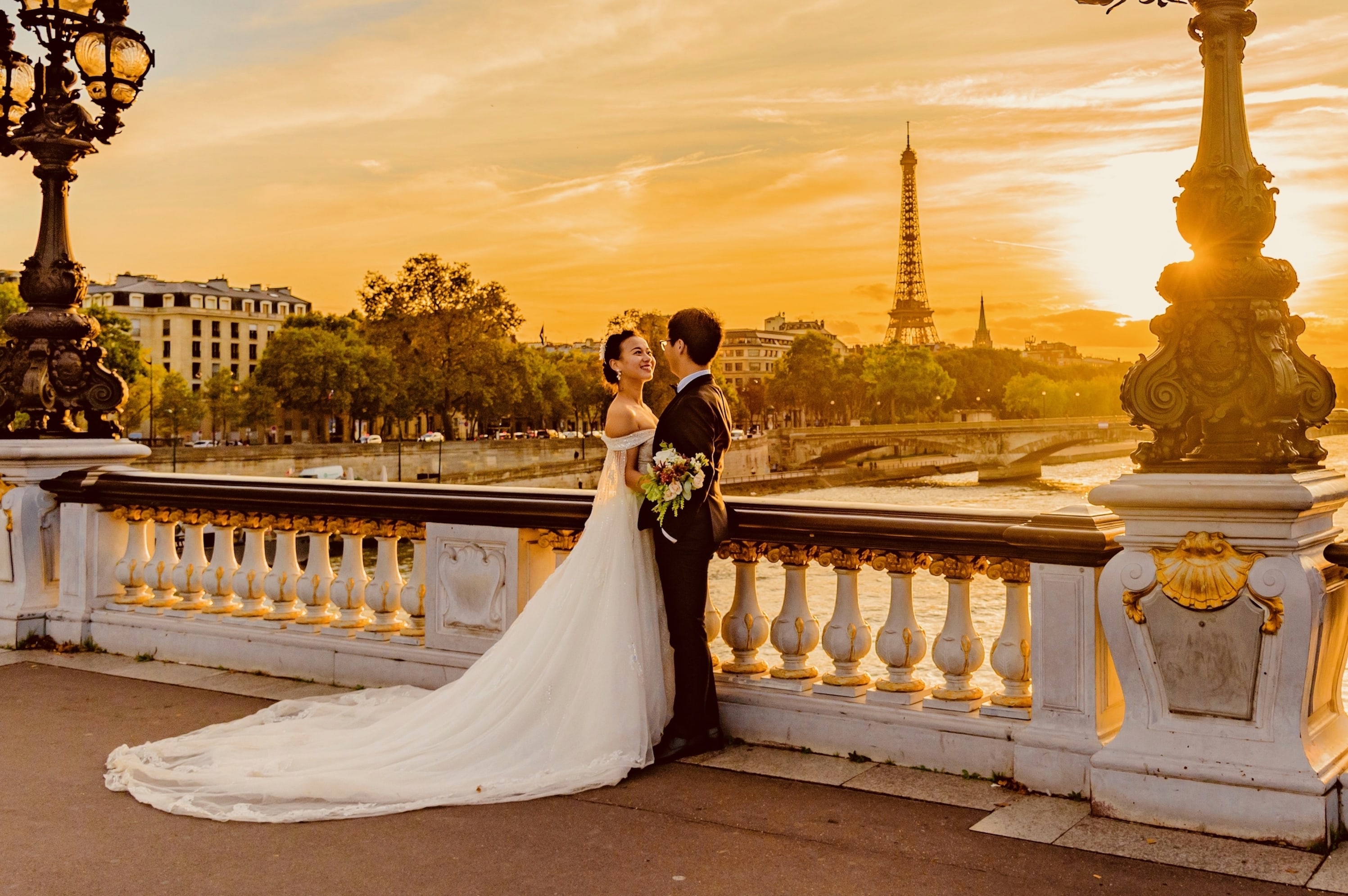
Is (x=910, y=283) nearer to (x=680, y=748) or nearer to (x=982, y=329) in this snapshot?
(x=982, y=329)

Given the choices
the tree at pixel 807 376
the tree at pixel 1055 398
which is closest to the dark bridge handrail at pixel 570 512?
the tree at pixel 807 376

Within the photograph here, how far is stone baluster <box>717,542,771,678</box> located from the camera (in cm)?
518

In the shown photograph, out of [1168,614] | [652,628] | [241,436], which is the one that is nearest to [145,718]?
[652,628]

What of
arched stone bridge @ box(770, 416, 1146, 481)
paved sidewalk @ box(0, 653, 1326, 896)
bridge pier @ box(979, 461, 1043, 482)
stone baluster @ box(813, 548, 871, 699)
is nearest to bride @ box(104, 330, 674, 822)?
paved sidewalk @ box(0, 653, 1326, 896)

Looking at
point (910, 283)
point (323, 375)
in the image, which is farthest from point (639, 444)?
point (910, 283)

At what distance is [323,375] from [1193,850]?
225ft

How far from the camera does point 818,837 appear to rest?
157 inches

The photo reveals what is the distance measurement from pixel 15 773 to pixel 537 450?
193 feet

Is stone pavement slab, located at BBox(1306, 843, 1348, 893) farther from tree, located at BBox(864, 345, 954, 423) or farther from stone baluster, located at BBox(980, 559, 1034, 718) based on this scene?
tree, located at BBox(864, 345, 954, 423)

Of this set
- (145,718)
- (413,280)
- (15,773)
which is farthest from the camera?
(413,280)

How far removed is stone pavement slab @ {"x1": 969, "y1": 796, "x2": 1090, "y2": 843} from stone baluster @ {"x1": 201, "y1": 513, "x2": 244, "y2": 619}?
4519 mm

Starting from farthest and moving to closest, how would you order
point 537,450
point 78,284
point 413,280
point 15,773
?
point 537,450 → point 413,280 → point 78,284 → point 15,773

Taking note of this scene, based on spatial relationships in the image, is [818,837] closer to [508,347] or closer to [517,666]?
[517,666]

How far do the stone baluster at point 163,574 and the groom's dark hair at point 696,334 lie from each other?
3709mm
